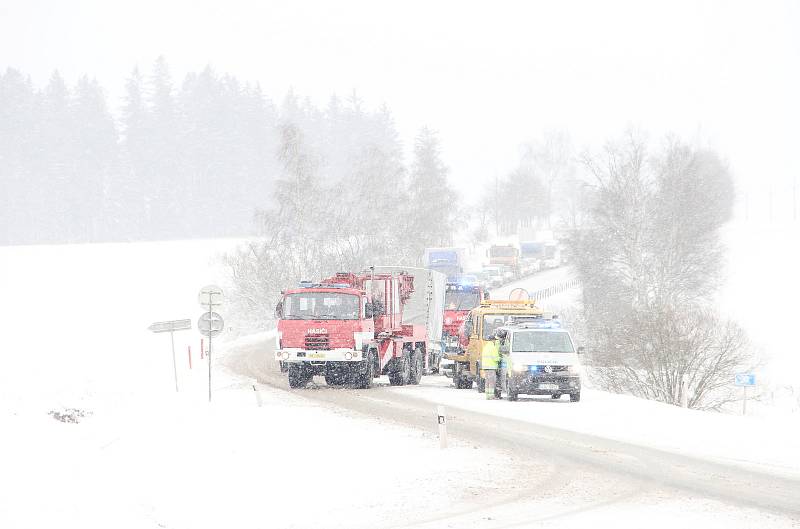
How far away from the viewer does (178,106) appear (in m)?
134

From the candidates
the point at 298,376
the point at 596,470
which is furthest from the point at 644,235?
the point at 596,470

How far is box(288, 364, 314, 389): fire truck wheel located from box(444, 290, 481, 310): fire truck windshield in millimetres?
10846

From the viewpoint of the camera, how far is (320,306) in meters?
30.1

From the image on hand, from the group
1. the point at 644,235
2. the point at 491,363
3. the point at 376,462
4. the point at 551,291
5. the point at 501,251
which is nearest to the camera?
the point at 376,462

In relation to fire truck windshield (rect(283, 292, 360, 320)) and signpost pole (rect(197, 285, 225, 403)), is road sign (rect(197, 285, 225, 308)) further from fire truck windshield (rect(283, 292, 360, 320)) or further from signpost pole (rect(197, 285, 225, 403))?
fire truck windshield (rect(283, 292, 360, 320))

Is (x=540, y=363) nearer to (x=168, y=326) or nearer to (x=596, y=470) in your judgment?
(x=168, y=326)

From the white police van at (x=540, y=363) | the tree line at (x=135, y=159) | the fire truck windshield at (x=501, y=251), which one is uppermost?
the tree line at (x=135, y=159)

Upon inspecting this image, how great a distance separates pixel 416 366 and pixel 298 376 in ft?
17.9

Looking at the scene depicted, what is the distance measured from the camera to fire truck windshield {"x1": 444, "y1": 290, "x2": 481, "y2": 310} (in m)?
41.3

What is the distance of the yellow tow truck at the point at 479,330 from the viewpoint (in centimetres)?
3125

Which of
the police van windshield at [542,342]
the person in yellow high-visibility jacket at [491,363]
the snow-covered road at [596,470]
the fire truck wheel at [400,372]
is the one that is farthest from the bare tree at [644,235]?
the snow-covered road at [596,470]

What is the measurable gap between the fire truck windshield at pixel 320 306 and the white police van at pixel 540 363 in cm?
441

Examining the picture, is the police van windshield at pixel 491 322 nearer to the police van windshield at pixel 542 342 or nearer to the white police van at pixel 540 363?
the white police van at pixel 540 363

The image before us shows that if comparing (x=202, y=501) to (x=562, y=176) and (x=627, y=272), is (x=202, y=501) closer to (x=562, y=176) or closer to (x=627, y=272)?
(x=627, y=272)
